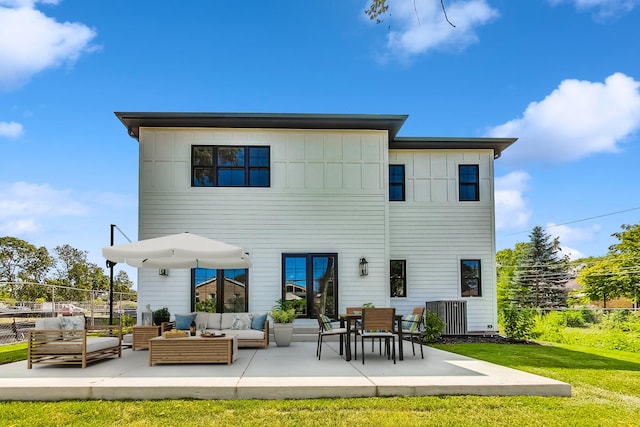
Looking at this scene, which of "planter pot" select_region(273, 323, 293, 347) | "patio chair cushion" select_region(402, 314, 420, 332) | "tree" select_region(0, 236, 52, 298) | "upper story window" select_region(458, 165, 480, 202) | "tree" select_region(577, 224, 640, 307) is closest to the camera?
"patio chair cushion" select_region(402, 314, 420, 332)

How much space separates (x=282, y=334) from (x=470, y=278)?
660 centimetres

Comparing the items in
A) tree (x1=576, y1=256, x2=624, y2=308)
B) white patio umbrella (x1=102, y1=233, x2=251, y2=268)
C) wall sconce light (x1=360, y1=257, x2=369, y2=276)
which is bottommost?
tree (x1=576, y1=256, x2=624, y2=308)

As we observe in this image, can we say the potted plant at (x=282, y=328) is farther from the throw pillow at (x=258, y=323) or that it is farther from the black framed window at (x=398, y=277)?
the black framed window at (x=398, y=277)

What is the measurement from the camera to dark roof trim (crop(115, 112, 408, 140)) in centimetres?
1313

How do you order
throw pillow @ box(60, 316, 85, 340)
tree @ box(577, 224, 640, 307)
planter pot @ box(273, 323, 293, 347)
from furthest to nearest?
tree @ box(577, 224, 640, 307) < planter pot @ box(273, 323, 293, 347) < throw pillow @ box(60, 316, 85, 340)

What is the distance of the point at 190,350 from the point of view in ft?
26.7

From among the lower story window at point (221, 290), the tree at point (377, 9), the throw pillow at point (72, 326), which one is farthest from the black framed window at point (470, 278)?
the tree at point (377, 9)

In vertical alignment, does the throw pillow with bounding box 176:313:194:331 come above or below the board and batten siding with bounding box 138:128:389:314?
below

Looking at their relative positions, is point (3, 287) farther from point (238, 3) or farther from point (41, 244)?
point (238, 3)

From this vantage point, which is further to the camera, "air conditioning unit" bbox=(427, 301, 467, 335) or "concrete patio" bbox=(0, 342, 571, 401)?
"air conditioning unit" bbox=(427, 301, 467, 335)

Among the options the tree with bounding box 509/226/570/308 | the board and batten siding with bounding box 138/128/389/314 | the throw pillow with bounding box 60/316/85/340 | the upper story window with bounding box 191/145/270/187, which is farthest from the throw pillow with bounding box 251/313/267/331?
the tree with bounding box 509/226/570/308

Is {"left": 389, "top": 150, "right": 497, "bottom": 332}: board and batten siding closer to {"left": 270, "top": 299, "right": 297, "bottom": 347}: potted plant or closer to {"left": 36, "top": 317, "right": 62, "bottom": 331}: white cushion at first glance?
{"left": 270, "top": 299, "right": 297, "bottom": 347}: potted plant

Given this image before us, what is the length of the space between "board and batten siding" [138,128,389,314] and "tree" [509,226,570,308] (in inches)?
596

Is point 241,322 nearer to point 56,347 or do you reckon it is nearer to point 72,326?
point 72,326
